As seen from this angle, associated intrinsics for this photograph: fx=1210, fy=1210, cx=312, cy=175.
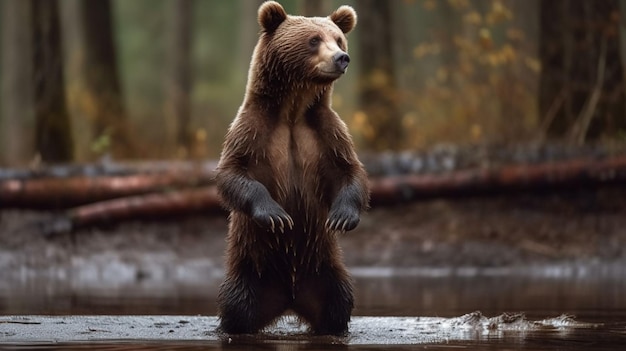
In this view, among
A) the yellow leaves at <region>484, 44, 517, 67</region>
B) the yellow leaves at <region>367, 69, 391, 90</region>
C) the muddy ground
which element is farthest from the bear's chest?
the yellow leaves at <region>367, 69, 391, 90</region>

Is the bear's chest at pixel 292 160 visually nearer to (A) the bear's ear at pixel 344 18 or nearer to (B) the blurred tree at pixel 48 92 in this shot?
(A) the bear's ear at pixel 344 18

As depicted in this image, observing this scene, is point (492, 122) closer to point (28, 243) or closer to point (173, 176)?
point (173, 176)

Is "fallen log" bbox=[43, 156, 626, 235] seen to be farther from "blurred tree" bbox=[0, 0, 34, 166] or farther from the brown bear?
the brown bear

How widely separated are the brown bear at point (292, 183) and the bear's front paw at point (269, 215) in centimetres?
16

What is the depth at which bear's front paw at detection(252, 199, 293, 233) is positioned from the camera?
7.32m

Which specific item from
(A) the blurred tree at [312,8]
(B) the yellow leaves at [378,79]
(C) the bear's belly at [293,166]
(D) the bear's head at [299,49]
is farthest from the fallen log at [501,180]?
(C) the bear's belly at [293,166]

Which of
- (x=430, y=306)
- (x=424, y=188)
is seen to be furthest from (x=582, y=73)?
(x=430, y=306)

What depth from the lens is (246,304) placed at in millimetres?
7633

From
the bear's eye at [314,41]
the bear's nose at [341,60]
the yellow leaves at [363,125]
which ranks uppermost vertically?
the bear's eye at [314,41]

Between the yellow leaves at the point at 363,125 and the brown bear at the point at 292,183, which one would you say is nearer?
the brown bear at the point at 292,183

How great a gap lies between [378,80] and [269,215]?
12.0m

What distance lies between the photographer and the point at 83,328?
24.4 feet

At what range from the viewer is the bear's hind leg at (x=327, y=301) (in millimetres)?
7711

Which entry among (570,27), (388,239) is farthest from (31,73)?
(570,27)
